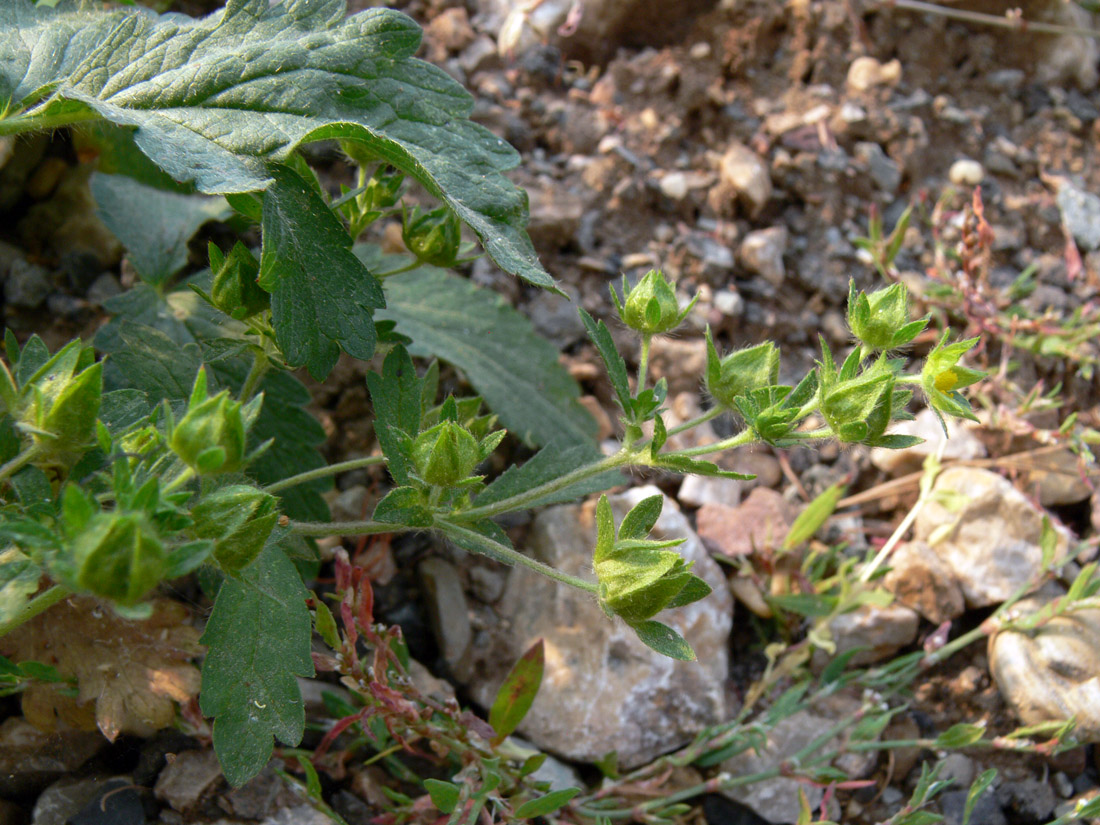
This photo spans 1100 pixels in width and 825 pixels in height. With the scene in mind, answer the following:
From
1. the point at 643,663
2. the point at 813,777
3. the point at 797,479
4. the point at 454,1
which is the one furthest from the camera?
the point at 454,1

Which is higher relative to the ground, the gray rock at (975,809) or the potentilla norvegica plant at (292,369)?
the potentilla norvegica plant at (292,369)

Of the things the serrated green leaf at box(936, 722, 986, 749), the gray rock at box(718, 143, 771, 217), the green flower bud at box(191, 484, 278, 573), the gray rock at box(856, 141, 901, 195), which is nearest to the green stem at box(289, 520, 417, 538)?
the green flower bud at box(191, 484, 278, 573)

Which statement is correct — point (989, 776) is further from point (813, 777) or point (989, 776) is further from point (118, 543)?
point (118, 543)

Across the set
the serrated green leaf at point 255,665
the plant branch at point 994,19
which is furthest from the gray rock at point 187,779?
the plant branch at point 994,19

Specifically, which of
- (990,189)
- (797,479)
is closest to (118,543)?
(797,479)

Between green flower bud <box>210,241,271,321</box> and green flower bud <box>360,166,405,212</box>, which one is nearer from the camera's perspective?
green flower bud <box>210,241,271,321</box>

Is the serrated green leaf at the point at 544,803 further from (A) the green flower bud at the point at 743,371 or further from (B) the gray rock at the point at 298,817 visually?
(A) the green flower bud at the point at 743,371

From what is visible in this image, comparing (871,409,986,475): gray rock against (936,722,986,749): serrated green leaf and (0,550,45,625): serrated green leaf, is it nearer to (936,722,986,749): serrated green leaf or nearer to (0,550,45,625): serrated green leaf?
(936,722,986,749): serrated green leaf
